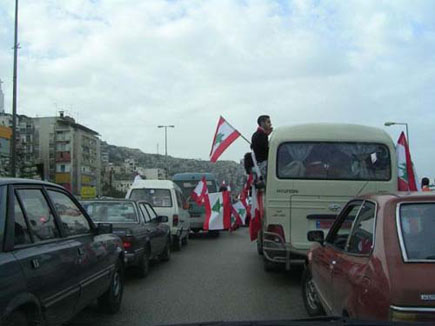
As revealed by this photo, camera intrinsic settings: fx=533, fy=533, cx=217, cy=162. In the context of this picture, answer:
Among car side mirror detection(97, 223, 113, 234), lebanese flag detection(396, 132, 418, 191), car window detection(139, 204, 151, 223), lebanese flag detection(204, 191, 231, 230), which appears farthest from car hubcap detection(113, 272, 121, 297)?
lebanese flag detection(204, 191, 231, 230)

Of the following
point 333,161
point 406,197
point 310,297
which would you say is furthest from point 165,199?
point 406,197

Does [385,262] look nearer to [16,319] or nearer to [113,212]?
[16,319]

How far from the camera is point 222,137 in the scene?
44.5 ft

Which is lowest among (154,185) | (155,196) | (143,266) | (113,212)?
(143,266)

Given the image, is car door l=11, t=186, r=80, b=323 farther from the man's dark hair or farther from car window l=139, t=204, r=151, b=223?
the man's dark hair

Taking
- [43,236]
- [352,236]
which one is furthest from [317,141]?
[43,236]

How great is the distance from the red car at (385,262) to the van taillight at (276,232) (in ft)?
11.2

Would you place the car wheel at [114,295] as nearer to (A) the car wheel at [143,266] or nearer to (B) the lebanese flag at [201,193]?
(A) the car wheel at [143,266]

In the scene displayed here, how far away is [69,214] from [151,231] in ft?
15.6

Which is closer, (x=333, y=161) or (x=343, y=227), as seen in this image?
(x=343, y=227)

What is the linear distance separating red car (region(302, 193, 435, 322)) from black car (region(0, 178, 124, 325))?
94.0 inches

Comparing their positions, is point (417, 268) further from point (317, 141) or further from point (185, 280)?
point (185, 280)

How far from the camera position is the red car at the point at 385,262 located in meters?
3.42

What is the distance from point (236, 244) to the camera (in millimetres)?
17094
